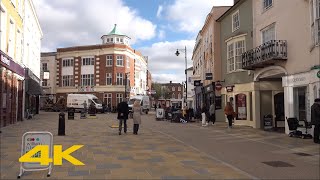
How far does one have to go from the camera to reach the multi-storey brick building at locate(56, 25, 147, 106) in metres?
62.2

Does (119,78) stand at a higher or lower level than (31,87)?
higher

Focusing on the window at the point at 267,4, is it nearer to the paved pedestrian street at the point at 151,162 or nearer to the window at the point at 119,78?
the paved pedestrian street at the point at 151,162

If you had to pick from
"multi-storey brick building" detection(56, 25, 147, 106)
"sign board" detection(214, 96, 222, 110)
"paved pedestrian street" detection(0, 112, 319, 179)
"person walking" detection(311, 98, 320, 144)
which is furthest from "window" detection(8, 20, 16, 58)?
"multi-storey brick building" detection(56, 25, 147, 106)

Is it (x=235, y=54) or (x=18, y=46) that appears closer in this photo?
(x=18, y=46)

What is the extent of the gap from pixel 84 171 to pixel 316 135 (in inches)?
390

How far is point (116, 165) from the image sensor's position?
8.96 meters

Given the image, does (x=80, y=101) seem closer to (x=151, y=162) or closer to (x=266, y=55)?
(x=266, y=55)

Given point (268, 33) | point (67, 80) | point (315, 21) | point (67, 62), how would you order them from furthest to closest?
1. point (67, 62)
2. point (67, 80)
3. point (268, 33)
4. point (315, 21)

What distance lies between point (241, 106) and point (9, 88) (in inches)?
618

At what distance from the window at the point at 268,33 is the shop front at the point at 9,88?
49.2ft

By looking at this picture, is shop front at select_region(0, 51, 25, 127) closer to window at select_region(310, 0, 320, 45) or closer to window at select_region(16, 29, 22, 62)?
window at select_region(16, 29, 22, 62)

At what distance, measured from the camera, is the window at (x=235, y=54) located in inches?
987

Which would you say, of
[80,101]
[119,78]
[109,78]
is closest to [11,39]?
[80,101]

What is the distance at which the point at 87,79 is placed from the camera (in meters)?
64.0
